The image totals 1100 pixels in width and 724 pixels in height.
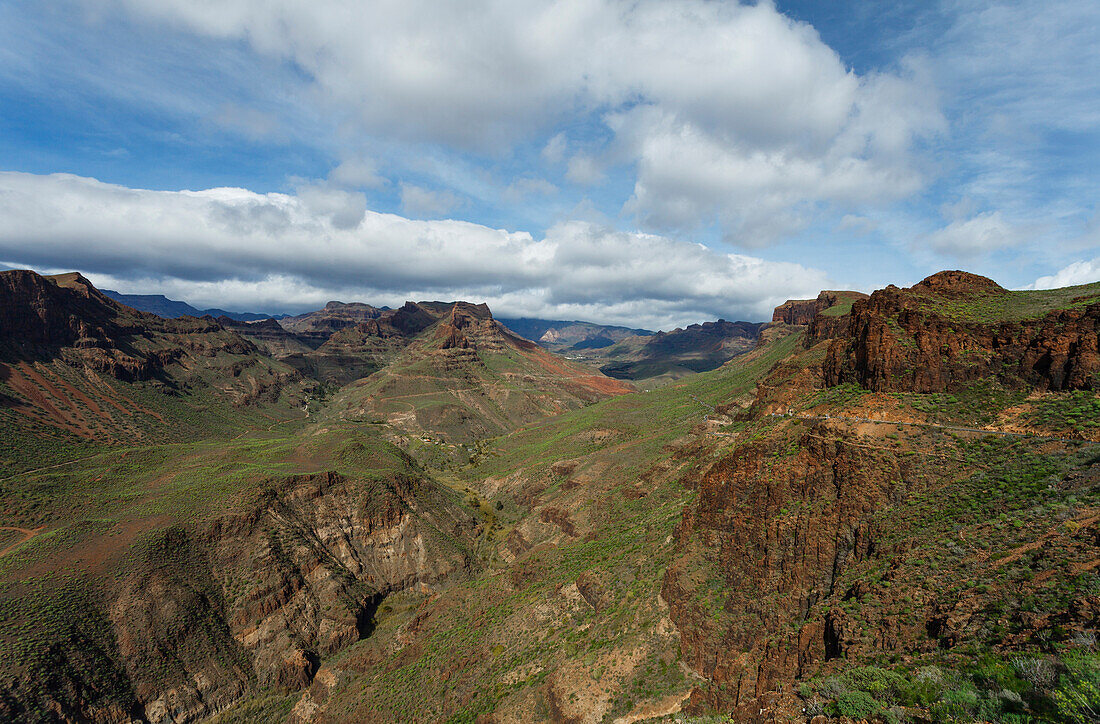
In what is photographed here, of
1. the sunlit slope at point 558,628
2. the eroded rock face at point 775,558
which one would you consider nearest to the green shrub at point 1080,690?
the eroded rock face at point 775,558

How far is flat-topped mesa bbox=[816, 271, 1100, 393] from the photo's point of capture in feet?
87.5

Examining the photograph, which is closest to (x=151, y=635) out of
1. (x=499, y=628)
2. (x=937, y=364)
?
(x=499, y=628)

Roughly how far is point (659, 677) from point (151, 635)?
54.5 metres

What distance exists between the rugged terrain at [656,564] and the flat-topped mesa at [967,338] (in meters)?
0.20

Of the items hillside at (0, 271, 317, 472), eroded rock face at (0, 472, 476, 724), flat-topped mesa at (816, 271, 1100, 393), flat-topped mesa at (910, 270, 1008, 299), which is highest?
flat-topped mesa at (910, 270, 1008, 299)

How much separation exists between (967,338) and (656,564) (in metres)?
A: 32.6

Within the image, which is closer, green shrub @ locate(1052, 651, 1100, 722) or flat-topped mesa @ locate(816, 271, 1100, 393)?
green shrub @ locate(1052, 651, 1100, 722)

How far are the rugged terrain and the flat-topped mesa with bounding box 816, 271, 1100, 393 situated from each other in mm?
202

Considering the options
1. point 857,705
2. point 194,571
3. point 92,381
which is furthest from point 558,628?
point 92,381

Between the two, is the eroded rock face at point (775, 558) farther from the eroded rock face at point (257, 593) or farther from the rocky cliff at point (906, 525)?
the eroded rock face at point (257, 593)

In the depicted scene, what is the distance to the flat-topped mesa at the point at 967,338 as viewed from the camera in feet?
87.5

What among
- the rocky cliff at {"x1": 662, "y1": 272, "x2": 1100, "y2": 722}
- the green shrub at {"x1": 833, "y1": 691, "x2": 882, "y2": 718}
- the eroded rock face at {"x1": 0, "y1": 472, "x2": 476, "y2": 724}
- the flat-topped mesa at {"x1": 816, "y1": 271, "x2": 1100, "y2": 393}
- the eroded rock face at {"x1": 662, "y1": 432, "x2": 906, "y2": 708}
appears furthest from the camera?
the eroded rock face at {"x1": 0, "y1": 472, "x2": 476, "y2": 724}

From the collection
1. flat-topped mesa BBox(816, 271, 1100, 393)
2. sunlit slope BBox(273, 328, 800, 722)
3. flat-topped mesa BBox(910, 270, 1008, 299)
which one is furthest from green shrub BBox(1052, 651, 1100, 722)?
flat-topped mesa BBox(910, 270, 1008, 299)

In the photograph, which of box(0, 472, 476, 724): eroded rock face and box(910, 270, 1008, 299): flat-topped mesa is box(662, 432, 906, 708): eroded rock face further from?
box(0, 472, 476, 724): eroded rock face
